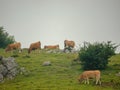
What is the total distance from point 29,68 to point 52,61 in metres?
6.69

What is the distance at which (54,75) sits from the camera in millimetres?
53594

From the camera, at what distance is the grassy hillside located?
1788 inches

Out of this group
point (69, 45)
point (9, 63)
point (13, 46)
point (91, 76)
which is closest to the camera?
point (91, 76)

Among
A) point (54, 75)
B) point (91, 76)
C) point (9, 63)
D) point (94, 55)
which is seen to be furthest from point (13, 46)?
point (91, 76)

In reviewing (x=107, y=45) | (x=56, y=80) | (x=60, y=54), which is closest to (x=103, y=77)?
(x=56, y=80)

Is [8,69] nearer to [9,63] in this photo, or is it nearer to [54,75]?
[9,63]

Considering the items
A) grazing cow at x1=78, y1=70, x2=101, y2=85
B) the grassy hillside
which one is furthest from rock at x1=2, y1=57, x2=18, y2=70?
grazing cow at x1=78, y1=70, x2=101, y2=85

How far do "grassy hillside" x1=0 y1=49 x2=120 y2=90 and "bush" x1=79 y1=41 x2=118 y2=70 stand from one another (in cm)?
131

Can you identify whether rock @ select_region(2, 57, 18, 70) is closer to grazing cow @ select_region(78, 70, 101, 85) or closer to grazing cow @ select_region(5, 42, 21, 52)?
grazing cow @ select_region(78, 70, 101, 85)

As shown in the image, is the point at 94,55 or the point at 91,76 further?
the point at 94,55

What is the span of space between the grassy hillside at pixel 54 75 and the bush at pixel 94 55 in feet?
4.30

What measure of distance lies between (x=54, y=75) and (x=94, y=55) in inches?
332

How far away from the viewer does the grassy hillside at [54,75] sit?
45.4 metres

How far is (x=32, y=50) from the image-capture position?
77.1 metres
